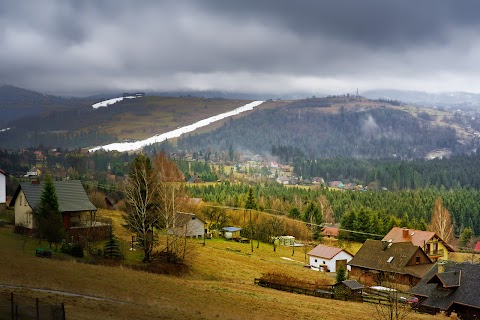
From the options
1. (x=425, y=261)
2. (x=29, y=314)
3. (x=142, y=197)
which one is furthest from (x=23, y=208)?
(x=425, y=261)

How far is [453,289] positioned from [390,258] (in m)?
23.1

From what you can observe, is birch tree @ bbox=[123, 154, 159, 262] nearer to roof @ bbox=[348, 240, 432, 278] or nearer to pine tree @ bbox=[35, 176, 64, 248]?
pine tree @ bbox=[35, 176, 64, 248]

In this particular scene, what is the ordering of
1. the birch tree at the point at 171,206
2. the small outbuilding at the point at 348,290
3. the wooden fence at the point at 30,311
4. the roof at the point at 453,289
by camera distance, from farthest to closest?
the small outbuilding at the point at 348,290 → the birch tree at the point at 171,206 → the roof at the point at 453,289 → the wooden fence at the point at 30,311

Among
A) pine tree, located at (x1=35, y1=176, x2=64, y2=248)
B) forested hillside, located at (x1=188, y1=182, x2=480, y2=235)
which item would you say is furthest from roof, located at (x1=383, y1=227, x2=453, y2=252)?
pine tree, located at (x1=35, y1=176, x2=64, y2=248)

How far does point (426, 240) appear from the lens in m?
85.7

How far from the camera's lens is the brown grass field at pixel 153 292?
95.5 ft

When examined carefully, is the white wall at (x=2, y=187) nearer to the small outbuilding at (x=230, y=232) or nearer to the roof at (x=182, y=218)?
the roof at (x=182, y=218)

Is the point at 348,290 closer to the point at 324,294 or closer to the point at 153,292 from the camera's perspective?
the point at 324,294

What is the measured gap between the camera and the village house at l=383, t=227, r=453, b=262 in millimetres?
86231

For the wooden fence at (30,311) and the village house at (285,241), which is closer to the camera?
the wooden fence at (30,311)

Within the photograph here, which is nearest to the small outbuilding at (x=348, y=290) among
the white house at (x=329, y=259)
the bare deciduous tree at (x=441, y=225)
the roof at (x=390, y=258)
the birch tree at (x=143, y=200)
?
the roof at (x=390, y=258)

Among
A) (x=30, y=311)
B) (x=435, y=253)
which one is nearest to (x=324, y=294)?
(x=30, y=311)

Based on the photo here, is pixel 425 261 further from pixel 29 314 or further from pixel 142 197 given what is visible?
pixel 29 314

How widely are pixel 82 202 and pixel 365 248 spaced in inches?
1609
